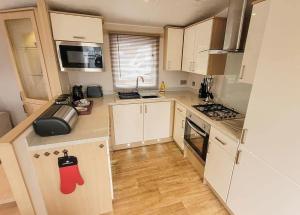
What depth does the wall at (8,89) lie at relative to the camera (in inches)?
103

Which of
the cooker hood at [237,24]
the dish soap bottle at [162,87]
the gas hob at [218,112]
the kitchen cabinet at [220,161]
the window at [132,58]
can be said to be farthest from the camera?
the dish soap bottle at [162,87]

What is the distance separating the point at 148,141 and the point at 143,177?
79 cm

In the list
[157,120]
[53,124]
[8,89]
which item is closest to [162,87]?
[157,120]

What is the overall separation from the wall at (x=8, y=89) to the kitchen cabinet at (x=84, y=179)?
7.59ft

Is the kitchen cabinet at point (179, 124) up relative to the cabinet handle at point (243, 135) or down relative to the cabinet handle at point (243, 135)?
down

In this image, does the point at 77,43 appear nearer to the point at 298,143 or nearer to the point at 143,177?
the point at 143,177

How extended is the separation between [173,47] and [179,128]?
4.59 ft

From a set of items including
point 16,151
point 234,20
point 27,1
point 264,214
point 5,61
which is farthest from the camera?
point 5,61

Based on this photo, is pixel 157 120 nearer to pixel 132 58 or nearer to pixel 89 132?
pixel 132 58

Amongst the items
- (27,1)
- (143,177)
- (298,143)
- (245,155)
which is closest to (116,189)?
(143,177)

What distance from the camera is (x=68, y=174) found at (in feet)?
4.28

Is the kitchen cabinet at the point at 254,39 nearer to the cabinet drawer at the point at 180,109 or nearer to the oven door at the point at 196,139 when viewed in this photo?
the oven door at the point at 196,139

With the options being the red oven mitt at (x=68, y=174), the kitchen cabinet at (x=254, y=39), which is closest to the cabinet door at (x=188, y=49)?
the kitchen cabinet at (x=254, y=39)

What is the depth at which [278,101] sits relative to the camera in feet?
3.39
